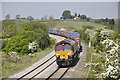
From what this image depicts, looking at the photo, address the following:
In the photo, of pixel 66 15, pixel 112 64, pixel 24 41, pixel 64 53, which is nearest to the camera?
pixel 112 64

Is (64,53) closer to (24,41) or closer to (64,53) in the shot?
(64,53)

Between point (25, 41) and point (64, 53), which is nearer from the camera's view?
point (64, 53)

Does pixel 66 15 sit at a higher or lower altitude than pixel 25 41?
higher

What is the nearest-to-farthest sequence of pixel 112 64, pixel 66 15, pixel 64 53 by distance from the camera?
pixel 112 64
pixel 64 53
pixel 66 15

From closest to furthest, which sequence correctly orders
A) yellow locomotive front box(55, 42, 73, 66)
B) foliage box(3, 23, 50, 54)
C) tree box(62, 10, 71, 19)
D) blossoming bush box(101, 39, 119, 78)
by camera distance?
blossoming bush box(101, 39, 119, 78)
yellow locomotive front box(55, 42, 73, 66)
foliage box(3, 23, 50, 54)
tree box(62, 10, 71, 19)

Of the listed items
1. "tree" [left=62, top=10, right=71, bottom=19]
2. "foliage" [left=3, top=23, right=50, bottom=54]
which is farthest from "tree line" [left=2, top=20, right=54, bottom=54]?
"tree" [left=62, top=10, right=71, bottom=19]

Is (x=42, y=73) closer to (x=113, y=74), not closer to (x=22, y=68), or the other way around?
(x=22, y=68)

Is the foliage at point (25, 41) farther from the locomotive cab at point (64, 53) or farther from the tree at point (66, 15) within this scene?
the tree at point (66, 15)

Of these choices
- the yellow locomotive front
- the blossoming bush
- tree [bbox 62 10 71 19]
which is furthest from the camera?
tree [bbox 62 10 71 19]

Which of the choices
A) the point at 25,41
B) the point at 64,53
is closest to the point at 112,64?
the point at 64,53

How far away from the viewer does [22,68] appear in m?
18.8

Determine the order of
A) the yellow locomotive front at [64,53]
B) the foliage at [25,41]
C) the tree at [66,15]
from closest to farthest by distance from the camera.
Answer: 1. the yellow locomotive front at [64,53]
2. the foliage at [25,41]
3. the tree at [66,15]

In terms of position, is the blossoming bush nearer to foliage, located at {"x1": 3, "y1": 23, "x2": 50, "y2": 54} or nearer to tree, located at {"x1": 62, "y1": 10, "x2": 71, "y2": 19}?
foliage, located at {"x1": 3, "y1": 23, "x2": 50, "y2": 54}

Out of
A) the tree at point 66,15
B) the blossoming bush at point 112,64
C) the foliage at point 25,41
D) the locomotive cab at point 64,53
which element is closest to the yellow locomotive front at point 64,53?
the locomotive cab at point 64,53
